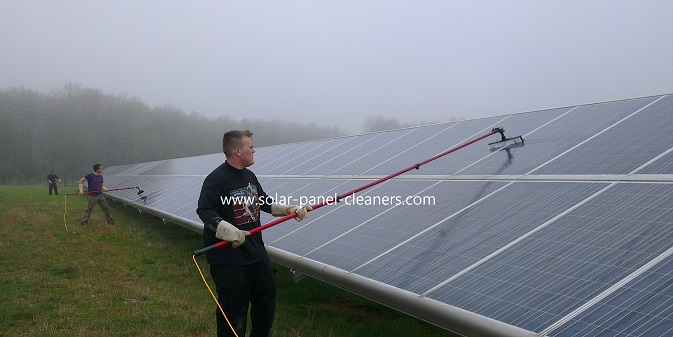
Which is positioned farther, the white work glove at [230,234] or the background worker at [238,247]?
the background worker at [238,247]

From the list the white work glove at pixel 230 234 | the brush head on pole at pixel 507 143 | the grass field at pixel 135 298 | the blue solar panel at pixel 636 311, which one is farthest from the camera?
the brush head on pole at pixel 507 143

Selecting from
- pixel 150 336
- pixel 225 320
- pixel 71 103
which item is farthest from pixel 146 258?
pixel 71 103

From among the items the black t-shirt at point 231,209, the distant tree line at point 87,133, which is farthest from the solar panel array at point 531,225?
the distant tree line at point 87,133

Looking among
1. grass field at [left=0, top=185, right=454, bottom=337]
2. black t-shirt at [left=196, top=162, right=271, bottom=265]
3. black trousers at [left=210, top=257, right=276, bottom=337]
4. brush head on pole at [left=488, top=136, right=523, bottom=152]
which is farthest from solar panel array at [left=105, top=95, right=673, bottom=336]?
grass field at [left=0, top=185, right=454, bottom=337]

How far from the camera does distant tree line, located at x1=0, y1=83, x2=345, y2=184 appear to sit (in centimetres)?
6812

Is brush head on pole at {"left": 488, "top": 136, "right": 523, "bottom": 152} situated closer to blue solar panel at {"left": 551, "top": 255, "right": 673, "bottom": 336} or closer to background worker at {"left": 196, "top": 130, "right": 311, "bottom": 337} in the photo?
A: background worker at {"left": 196, "top": 130, "right": 311, "bottom": 337}

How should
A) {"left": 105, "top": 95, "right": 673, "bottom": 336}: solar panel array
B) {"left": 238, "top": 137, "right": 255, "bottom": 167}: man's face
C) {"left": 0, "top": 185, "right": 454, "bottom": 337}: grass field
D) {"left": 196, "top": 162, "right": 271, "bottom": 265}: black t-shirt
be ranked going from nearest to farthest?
{"left": 105, "top": 95, "right": 673, "bottom": 336}: solar panel array
{"left": 196, "top": 162, "right": 271, "bottom": 265}: black t-shirt
{"left": 238, "top": 137, "right": 255, "bottom": 167}: man's face
{"left": 0, "top": 185, "right": 454, "bottom": 337}: grass field

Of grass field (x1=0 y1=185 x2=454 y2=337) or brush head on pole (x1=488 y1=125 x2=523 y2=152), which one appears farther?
brush head on pole (x1=488 y1=125 x2=523 y2=152)

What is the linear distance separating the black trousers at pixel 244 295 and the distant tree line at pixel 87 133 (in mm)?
65924

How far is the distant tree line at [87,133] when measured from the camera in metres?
68.1

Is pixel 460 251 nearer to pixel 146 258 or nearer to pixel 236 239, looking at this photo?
pixel 236 239

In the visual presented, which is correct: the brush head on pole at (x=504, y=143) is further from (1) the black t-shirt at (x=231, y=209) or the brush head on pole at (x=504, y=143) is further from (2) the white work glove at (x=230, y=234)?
(2) the white work glove at (x=230, y=234)

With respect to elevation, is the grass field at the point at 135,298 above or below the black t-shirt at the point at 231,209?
below

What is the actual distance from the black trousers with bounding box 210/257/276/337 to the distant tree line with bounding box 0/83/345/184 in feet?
216
